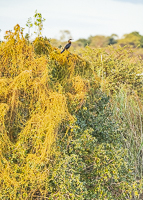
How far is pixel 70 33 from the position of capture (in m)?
4.74

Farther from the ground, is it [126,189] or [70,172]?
[70,172]

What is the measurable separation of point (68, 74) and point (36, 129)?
0.87 meters

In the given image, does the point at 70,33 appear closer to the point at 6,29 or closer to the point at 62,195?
the point at 6,29

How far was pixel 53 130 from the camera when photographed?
3.37 metres

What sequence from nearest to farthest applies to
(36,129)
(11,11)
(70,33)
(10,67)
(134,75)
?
(36,129)
(10,67)
(70,33)
(11,11)
(134,75)

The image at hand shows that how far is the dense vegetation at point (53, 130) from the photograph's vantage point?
341cm

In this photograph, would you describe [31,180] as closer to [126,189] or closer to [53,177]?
[53,177]

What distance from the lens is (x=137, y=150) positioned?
479 cm

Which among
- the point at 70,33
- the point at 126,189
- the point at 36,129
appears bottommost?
the point at 126,189

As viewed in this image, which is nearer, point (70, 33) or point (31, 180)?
point (31, 180)

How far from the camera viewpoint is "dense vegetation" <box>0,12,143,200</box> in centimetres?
341

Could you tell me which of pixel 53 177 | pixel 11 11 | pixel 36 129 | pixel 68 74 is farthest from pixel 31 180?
pixel 11 11

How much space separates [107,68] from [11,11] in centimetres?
250

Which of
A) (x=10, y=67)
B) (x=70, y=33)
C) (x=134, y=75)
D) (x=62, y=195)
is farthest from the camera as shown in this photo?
(x=134, y=75)
